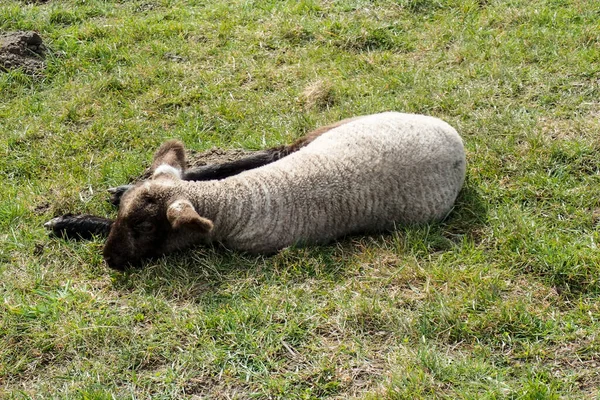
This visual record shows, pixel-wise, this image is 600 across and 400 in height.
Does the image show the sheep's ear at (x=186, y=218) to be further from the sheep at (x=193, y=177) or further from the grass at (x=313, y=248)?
the sheep at (x=193, y=177)

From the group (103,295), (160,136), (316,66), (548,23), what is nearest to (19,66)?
(160,136)

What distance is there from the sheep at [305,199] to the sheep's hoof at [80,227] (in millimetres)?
322

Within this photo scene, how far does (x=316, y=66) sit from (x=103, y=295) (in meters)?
3.99

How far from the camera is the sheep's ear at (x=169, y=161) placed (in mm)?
5852

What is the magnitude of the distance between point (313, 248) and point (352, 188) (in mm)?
554

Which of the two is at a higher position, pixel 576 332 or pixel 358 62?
pixel 358 62

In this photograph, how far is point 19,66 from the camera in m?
8.40

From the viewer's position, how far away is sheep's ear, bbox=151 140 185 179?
5.85 metres

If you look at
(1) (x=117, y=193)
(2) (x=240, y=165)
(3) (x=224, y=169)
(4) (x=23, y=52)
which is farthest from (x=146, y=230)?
(4) (x=23, y=52)

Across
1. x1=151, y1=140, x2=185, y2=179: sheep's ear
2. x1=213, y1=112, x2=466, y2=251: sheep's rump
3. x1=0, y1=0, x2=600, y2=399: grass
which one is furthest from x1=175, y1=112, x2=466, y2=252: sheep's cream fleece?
x1=151, y1=140, x2=185, y2=179: sheep's ear

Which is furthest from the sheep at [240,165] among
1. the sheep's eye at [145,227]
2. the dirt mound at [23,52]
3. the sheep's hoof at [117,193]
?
the dirt mound at [23,52]

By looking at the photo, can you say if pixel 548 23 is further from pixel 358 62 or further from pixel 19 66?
pixel 19 66

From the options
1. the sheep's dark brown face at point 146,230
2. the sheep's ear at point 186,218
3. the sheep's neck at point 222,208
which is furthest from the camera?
the sheep's neck at point 222,208

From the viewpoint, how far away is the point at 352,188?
219 inches
